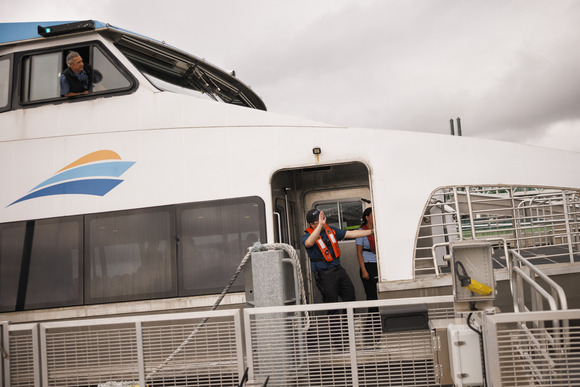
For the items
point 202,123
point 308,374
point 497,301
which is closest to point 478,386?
point 308,374

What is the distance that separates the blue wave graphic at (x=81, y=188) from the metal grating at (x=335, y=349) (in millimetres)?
3077

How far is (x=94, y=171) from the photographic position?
24.1ft

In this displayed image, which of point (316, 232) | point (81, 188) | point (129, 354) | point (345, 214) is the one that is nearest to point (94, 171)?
point (81, 188)

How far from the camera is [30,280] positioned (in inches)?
290

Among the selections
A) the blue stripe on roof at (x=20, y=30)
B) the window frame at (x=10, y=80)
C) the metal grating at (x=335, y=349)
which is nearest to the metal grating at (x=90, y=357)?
the metal grating at (x=335, y=349)

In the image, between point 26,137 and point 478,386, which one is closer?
point 478,386

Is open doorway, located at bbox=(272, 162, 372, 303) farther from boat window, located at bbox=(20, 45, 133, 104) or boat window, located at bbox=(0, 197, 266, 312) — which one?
boat window, located at bbox=(20, 45, 133, 104)

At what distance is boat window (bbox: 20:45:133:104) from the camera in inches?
299

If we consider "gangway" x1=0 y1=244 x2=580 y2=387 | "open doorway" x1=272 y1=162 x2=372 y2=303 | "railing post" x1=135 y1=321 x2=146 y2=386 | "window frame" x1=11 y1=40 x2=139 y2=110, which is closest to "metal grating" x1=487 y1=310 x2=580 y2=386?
"gangway" x1=0 y1=244 x2=580 y2=387

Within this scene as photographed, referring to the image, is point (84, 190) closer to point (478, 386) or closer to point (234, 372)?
point (234, 372)

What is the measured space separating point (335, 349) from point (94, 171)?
408cm

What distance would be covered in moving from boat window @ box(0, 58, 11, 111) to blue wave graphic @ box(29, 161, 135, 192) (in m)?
1.41

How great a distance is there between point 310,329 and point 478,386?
157 centimetres

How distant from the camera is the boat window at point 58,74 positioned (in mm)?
7590
